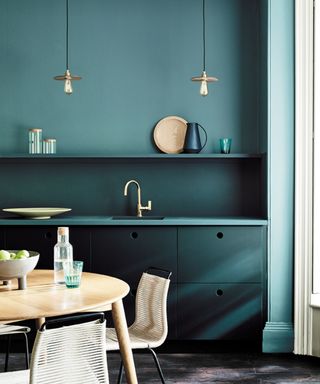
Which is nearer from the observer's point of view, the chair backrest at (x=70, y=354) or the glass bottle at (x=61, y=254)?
the chair backrest at (x=70, y=354)

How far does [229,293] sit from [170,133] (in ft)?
4.42

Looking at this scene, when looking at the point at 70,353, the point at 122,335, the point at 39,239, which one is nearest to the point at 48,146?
the point at 39,239

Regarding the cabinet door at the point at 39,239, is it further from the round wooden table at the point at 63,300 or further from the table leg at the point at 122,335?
the table leg at the point at 122,335

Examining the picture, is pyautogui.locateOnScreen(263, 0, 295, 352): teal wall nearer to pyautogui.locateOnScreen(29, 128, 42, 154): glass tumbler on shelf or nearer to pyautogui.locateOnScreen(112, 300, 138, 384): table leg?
pyautogui.locateOnScreen(112, 300, 138, 384): table leg

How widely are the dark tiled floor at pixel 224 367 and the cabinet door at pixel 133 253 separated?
283mm

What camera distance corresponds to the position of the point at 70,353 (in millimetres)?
2092

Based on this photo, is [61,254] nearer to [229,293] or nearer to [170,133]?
[229,293]

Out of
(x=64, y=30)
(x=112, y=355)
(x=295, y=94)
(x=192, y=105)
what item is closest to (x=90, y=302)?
(x=112, y=355)

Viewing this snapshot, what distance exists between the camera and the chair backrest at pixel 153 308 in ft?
9.50

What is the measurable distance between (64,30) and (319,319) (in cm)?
289

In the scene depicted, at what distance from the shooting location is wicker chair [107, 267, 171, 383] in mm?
2814

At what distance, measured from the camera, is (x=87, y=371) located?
6.98 feet

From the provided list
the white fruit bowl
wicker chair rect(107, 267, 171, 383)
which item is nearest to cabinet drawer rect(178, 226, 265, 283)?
wicker chair rect(107, 267, 171, 383)

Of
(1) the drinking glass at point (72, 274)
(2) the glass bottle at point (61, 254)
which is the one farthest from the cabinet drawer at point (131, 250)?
(1) the drinking glass at point (72, 274)
